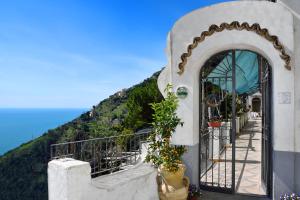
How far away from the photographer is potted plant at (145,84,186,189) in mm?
5554

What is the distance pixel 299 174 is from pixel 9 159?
1470 inches

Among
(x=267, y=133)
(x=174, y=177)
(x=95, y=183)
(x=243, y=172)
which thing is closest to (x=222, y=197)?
(x=174, y=177)

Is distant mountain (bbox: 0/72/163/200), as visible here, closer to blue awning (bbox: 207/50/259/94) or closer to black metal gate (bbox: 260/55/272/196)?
blue awning (bbox: 207/50/259/94)

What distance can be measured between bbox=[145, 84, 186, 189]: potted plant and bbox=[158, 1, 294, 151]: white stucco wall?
0.43 metres

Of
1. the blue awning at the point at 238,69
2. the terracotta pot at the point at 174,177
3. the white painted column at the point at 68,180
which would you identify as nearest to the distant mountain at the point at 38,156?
the blue awning at the point at 238,69

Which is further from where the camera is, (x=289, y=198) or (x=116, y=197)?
(x=289, y=198)

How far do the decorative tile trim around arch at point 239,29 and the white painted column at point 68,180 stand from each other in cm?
307

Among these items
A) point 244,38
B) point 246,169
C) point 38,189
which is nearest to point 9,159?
point 38,189

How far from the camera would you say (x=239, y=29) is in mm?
5695

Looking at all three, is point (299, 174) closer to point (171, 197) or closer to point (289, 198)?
point (289, 198)

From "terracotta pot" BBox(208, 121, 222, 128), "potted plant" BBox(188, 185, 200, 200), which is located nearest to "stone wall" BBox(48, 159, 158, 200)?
"potted plant" BBox(188, 185, 200, 200)

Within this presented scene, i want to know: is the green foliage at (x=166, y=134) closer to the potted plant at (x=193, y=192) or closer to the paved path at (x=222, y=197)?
the potted plant at (x=193, y=192)

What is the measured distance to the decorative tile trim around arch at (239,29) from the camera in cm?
536

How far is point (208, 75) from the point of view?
7023mm
